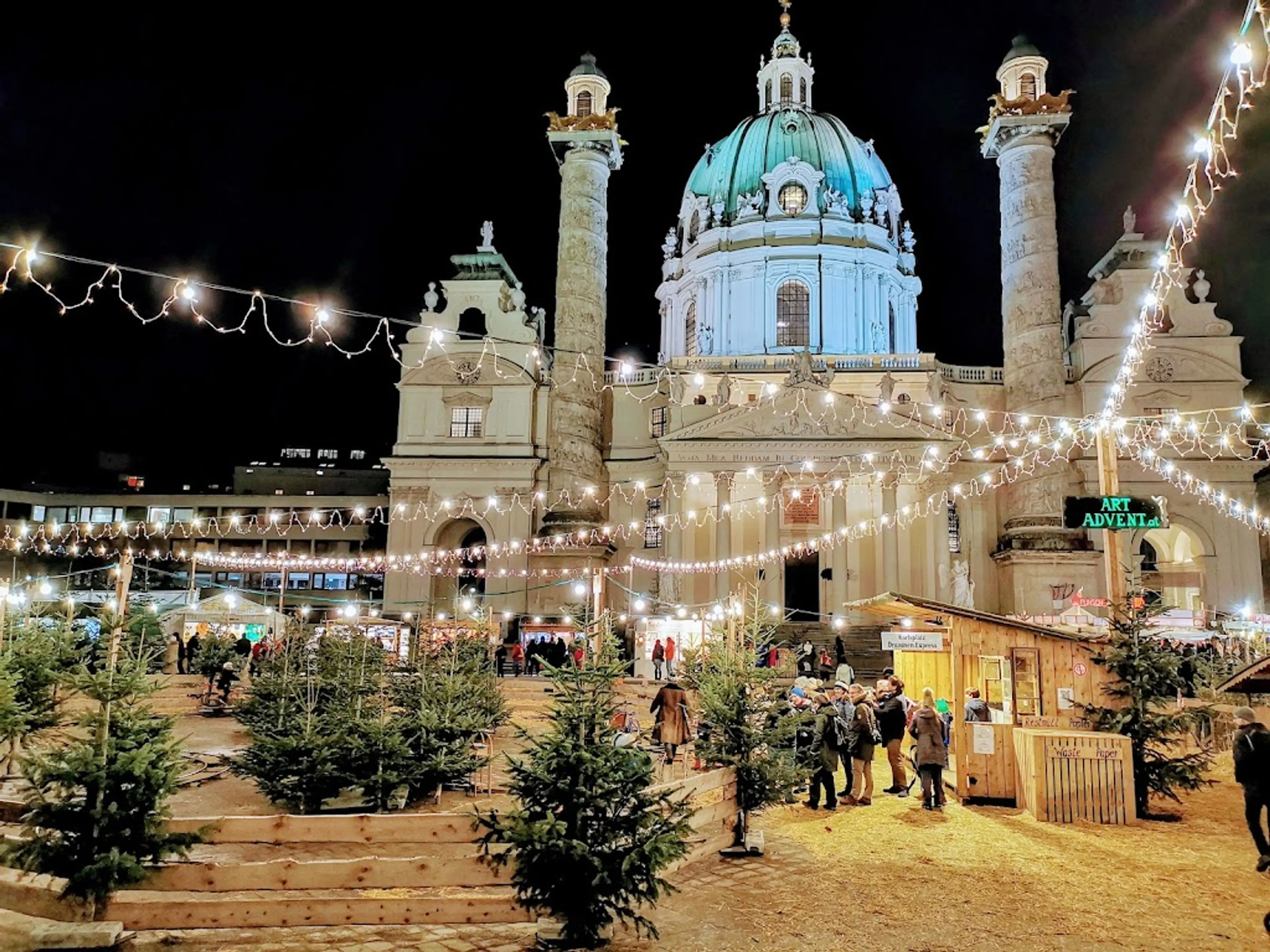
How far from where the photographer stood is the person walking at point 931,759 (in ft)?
42.7

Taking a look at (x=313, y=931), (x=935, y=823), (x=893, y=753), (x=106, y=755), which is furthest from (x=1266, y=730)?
(x=106, y=755)

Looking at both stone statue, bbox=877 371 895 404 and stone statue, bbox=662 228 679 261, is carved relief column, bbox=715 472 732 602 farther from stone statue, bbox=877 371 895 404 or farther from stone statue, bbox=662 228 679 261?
stone statue, bbox=662 228 679 261

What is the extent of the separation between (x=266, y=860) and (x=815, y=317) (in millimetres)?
47667

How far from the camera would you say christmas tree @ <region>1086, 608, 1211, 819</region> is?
1277 cm

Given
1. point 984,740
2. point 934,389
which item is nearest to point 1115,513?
point 984,740

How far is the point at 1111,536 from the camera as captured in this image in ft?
47.9

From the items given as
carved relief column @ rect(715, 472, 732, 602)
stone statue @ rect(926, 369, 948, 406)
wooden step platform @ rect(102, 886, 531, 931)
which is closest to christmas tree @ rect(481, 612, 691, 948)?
wooden step platform @ rect(102, 886, 531, 931)

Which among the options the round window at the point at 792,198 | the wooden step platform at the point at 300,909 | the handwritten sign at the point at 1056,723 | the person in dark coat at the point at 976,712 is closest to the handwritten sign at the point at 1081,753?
the person in dark coat at the point at 976,712

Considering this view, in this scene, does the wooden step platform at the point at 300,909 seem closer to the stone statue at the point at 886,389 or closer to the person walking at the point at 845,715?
the person walking at the point at 845,715

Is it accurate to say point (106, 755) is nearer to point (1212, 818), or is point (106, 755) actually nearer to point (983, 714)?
point (983, 714)

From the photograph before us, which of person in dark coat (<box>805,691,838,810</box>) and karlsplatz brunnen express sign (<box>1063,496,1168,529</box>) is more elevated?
karlsplatz brunnen express sign (<box>1063,496,1168,529</box>)

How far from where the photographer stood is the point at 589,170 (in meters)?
41.3

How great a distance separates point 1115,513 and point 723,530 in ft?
83.9

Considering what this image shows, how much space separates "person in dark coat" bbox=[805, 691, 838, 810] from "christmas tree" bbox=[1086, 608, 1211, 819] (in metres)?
4.15
